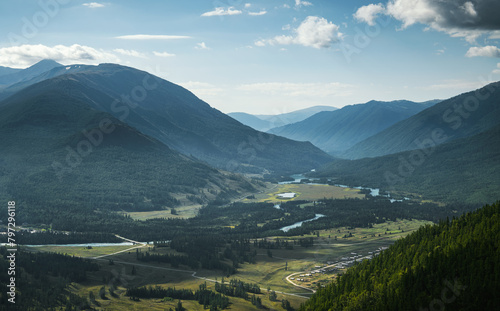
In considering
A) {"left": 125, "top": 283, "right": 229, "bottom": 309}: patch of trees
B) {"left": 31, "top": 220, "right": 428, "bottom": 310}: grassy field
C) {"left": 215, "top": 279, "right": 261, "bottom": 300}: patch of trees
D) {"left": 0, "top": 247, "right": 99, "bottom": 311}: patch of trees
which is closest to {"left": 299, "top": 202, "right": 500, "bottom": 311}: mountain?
{"left": 31, "top": 220, "right": 428, "bottom": 310}: grassy field

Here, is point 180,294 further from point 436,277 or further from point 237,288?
point 436,277

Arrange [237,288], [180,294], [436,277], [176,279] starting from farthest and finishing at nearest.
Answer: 1. [176,279]
2. [237,288]
3. [180,294]
4. [436,277]

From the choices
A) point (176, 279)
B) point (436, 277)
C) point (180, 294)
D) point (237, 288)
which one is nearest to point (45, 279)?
point (180, 294)

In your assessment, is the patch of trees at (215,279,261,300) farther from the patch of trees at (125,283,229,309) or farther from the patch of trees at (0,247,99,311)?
the patch of trees at (0,247,99,311)

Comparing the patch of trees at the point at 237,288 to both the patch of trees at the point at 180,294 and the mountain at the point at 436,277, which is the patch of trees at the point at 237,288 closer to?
the patch of trees at the point at 180,294

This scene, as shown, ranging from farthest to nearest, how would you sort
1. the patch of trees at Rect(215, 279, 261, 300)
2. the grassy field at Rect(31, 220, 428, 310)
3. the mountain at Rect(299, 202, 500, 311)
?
the patch of trees at Rect(215, 279, 261, 300) → the grassy field at Rect(31, 220, 428, 310) → the mountain at Rect(299, 202, 500, 311)

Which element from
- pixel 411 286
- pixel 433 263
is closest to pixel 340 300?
pixel 411 286

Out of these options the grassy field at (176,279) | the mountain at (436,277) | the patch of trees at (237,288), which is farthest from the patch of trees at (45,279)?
the mountain at (436,277)

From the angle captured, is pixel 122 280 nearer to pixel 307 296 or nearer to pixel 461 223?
pixel 307 296

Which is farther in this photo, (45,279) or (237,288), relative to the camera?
(237,288)
